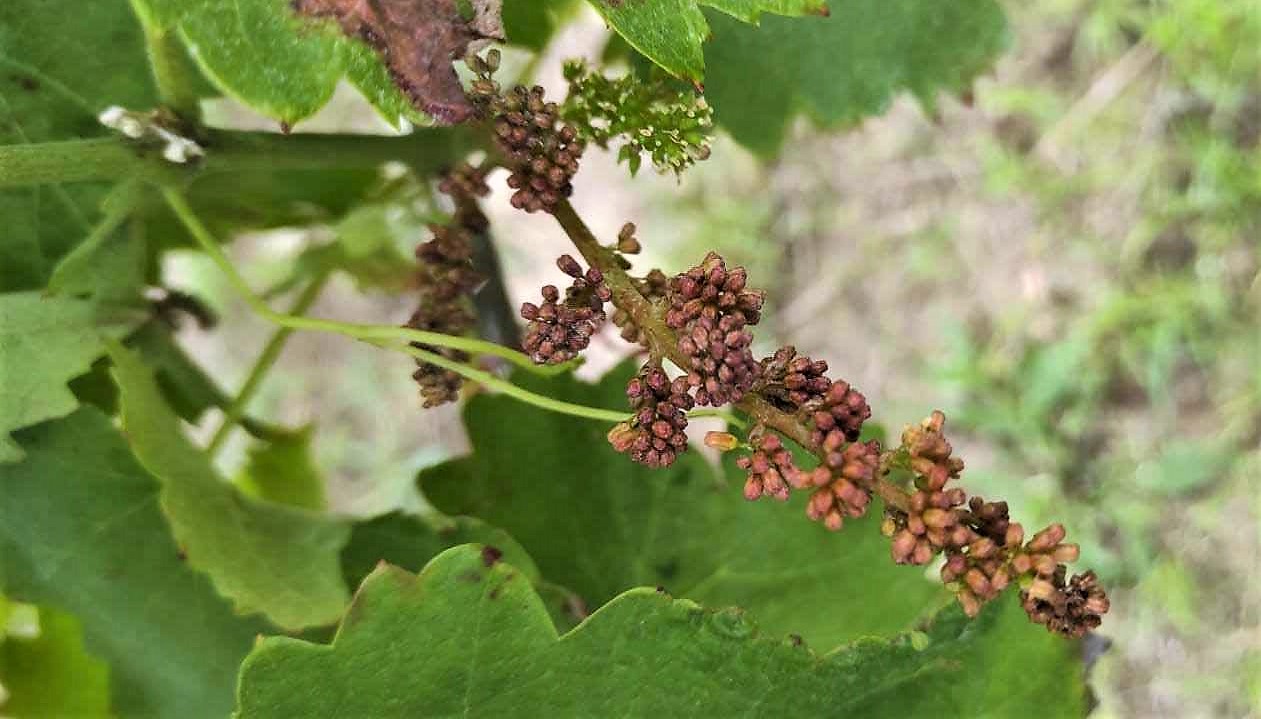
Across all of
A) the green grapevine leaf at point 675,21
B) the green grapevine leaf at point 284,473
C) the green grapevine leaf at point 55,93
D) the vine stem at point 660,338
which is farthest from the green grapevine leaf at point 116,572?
the green grapevine leaf at point 675,21

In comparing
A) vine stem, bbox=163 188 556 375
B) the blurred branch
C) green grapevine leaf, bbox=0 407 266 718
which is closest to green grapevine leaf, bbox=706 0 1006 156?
vine stem, bbox=163 188 556 375

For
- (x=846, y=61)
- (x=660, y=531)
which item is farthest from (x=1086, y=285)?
(x=660, y=531)

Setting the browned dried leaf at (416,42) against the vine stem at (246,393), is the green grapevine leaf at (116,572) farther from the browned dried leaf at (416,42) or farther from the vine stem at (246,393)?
the browned dried leaf at (416,42)

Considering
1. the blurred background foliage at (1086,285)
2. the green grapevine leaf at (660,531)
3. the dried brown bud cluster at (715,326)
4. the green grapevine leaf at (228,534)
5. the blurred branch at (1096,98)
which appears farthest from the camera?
the blurred branch at (1096,98)

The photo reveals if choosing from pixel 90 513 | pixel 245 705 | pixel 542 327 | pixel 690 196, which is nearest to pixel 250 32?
pixel 542 327

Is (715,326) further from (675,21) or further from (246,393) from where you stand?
(246,393)

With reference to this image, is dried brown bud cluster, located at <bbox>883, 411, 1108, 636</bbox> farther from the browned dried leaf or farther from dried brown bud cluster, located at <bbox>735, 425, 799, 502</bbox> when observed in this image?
the browned dried leaf
